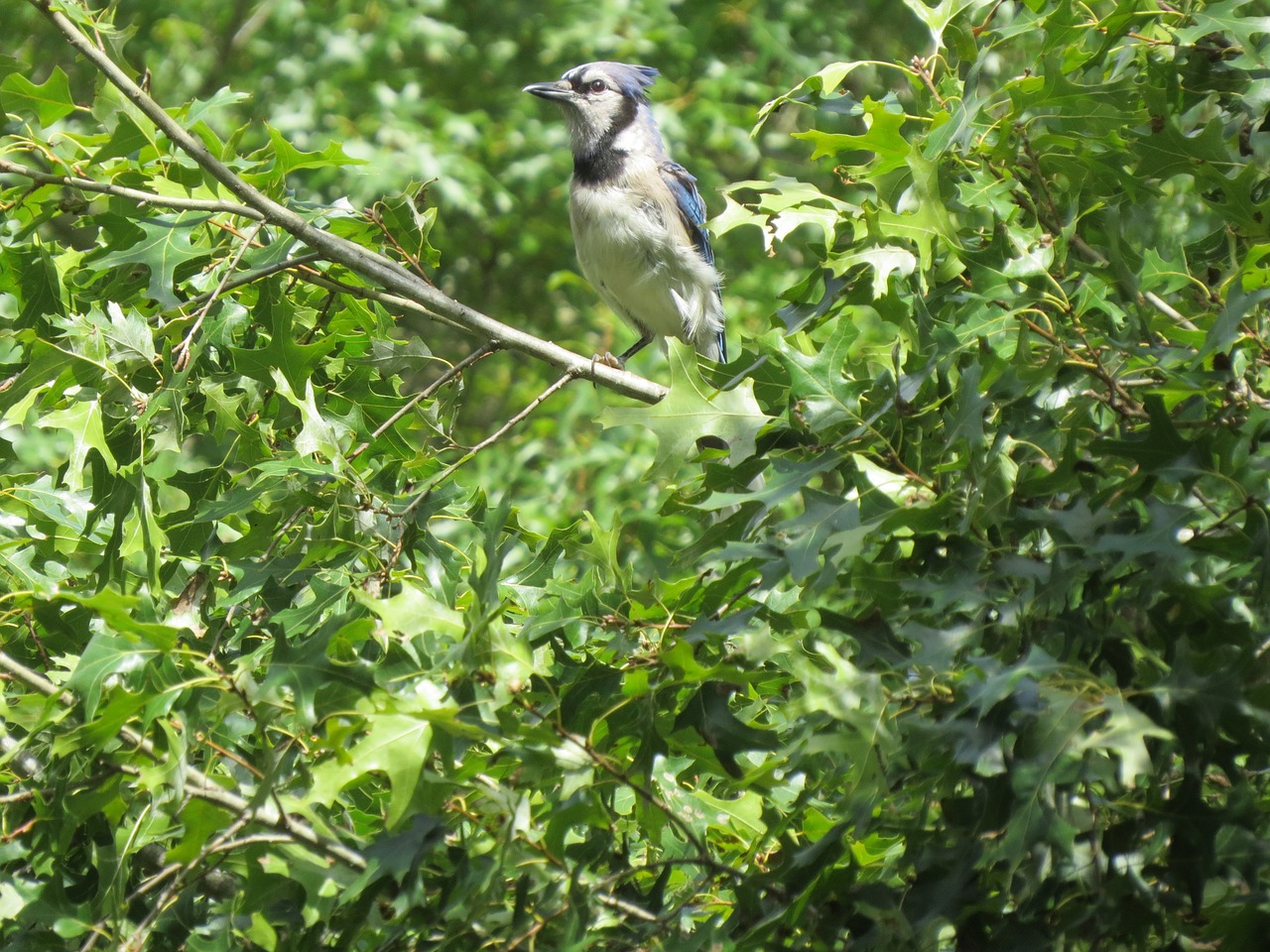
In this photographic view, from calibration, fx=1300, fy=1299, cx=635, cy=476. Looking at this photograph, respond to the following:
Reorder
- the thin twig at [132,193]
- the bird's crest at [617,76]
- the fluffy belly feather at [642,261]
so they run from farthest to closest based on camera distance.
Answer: the bird's crest at [617,76], the fluffy belly feather at [642,261], the thin twig at [132,193]

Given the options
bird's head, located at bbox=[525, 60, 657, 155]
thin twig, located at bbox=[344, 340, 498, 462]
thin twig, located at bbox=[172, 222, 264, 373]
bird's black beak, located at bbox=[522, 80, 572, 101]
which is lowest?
bird's head, located at bbox=[525, 60, 657, 155]

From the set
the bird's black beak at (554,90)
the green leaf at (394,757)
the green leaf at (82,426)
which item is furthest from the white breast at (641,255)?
the green leaf at (394,757)

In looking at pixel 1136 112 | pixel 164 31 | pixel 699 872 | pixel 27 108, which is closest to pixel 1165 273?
pixel 1136 112

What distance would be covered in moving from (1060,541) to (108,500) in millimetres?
1557

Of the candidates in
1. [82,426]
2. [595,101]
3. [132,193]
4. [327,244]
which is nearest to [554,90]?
[595,101]

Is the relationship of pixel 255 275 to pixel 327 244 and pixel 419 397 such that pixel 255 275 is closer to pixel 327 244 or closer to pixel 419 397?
pixel 327 244

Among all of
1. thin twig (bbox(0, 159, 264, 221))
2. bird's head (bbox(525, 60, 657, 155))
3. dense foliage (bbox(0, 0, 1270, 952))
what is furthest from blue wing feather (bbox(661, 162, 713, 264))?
thin twig (bbox(0, 159, 264, 221))

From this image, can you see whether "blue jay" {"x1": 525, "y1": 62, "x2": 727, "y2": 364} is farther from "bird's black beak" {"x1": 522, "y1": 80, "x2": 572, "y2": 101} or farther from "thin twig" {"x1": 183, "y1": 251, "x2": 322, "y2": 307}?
"thin twig" {"x1": 183, "y1": 251, "x2": 322, "y2": 307}

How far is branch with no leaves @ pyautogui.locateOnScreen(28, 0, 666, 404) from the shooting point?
250 centimetres

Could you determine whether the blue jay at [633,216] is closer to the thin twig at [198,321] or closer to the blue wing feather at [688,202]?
the blue wing feather at [688,202]

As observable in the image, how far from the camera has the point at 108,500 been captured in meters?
2.21

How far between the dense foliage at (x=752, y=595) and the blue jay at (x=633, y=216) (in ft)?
7.71

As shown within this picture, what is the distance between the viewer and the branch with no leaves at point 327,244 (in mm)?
2502

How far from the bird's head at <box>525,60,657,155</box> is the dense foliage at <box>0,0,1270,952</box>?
2.71 meters
